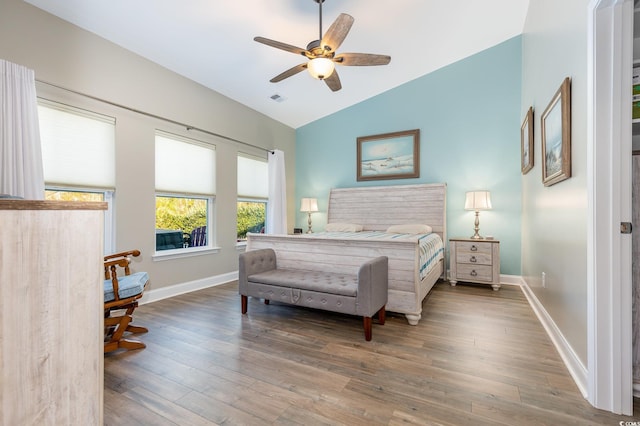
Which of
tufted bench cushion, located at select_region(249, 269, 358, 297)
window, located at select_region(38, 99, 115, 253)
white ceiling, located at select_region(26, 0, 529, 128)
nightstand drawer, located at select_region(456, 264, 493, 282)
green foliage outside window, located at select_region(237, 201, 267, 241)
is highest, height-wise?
white ceiling, located at select_region(26, 0, 529, 128)

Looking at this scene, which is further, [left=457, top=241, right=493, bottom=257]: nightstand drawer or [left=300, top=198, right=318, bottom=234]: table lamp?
[left=300, top=198, right=318, bottom=234]: table lamp

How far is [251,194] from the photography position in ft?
16.1

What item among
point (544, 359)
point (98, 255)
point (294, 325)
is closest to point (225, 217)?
point (294, 325)

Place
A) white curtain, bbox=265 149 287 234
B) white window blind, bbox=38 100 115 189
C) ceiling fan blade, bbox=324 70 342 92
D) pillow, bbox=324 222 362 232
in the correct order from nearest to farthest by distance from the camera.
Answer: white window blind, bbox=38 100 115 189 < ceiling fan blade, bbox=324 70 342 92 < pillow, bbox=324 222 362 232 < white curtain, bbox=265 149 287 234

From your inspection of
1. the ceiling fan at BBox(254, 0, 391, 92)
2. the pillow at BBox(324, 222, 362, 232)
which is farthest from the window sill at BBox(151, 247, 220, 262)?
the ceiling fan at BBox(254, 0, 391, 92)

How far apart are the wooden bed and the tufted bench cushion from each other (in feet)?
0.56

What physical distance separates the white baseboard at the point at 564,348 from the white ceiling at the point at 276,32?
326 cm

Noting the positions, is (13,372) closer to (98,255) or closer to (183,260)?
(98,255)

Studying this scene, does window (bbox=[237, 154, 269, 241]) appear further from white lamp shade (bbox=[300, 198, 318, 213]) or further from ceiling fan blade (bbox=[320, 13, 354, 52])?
ceiling fan blade (bbox=[320, 13, 354, 52])

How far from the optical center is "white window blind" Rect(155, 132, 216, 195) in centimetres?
360

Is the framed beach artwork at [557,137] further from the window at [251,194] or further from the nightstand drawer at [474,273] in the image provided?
the window at [251,194]

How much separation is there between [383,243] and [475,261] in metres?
1.96

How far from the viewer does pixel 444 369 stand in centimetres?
193

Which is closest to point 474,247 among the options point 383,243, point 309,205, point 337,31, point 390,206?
point 390,206
